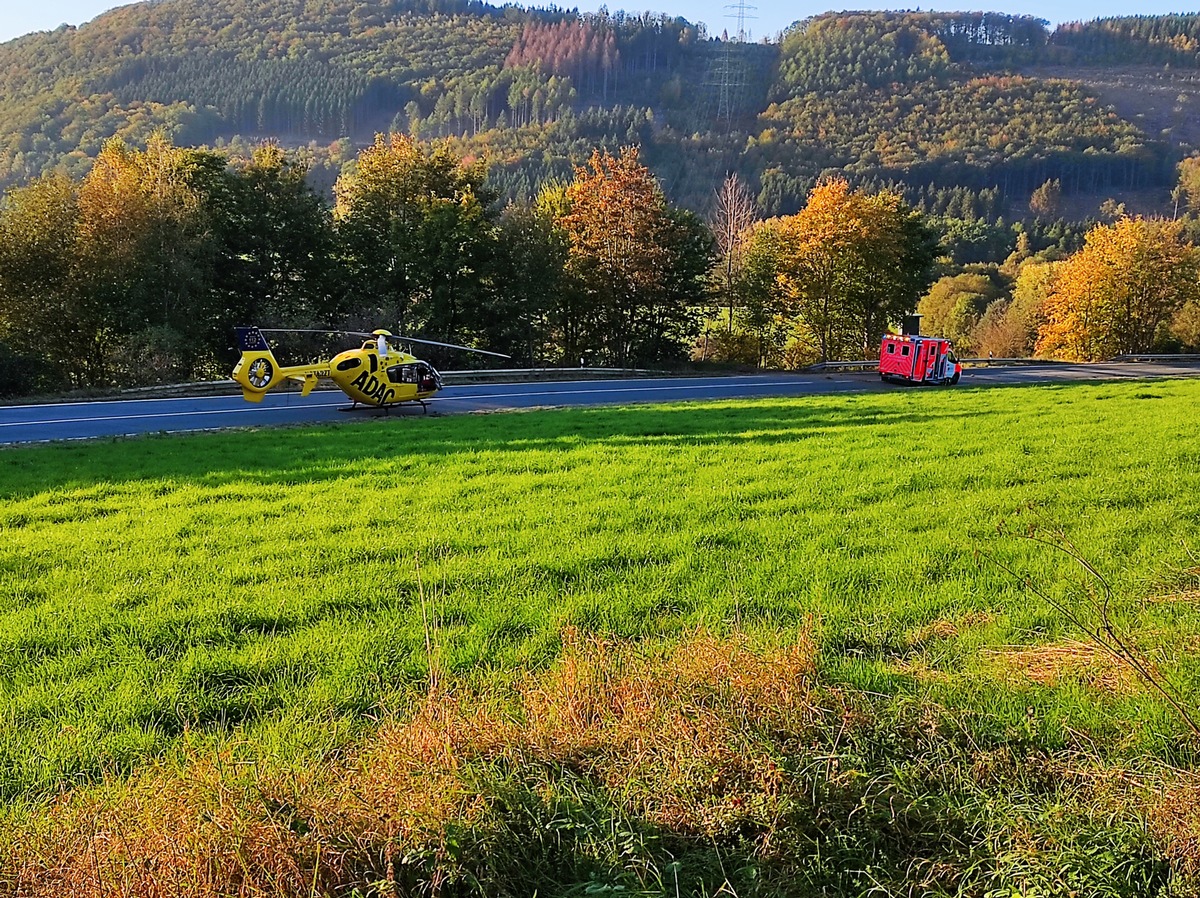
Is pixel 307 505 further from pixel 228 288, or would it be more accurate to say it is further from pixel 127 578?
pixel 228 288

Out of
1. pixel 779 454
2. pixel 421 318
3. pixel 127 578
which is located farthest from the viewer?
pixel 421 318

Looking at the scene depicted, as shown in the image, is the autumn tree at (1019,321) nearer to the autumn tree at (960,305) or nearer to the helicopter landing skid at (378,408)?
the autumn tree at (960,305)

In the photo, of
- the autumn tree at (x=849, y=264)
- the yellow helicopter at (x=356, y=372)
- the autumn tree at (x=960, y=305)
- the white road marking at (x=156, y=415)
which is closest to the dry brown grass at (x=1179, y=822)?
the yellow helicopter at (x=356, y=372)

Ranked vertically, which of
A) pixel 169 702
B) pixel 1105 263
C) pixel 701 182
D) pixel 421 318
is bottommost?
pixel 169 702

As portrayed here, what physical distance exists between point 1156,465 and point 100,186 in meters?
28.3

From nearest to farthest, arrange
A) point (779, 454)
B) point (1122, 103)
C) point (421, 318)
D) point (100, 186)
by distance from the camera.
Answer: point (779, 454) → point (100, 186) → point (421, 318) → point (1122, 103)

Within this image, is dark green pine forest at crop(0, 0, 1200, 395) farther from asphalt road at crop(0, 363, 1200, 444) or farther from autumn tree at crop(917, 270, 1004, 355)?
asphalt road at crop(0, 363, 1200, 444)

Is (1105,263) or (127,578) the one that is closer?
(127,578)

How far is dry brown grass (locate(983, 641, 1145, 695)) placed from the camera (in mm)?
3941

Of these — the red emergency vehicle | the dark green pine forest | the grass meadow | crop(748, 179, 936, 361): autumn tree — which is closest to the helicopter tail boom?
the dark green pine forest

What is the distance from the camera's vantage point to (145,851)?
2.54 meters

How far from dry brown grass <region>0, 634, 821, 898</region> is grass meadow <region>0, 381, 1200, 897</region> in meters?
0.01

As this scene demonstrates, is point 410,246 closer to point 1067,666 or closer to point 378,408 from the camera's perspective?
point 378,408

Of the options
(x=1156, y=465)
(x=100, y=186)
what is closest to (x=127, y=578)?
(x=1156, y=465)
